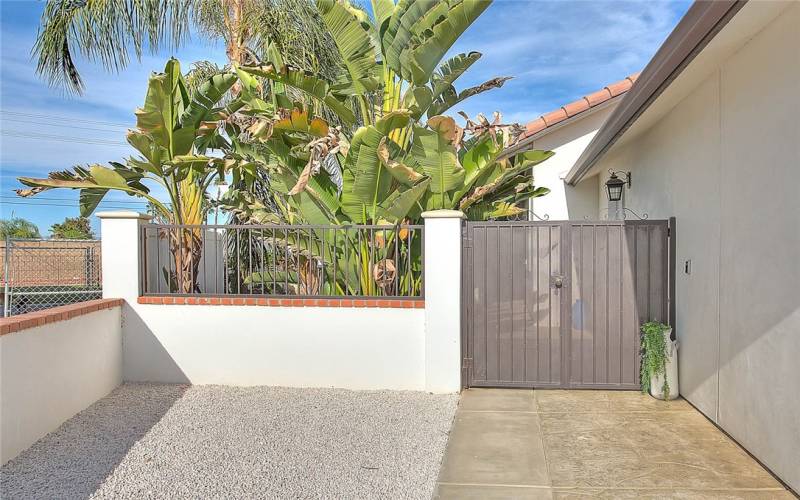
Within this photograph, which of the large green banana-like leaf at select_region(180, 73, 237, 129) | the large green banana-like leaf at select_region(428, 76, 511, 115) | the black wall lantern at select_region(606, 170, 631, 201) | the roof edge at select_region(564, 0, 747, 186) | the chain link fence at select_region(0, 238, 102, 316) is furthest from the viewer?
the chain link fence at select_region(0, 238, 102, 316)

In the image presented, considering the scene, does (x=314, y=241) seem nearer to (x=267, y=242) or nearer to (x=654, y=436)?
(x=267, y=242)

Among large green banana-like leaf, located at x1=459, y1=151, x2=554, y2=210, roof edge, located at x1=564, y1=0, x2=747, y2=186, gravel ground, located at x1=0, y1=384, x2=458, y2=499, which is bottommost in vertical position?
gravel ground, located at x1=0, y1=384, x2=458, y2=499

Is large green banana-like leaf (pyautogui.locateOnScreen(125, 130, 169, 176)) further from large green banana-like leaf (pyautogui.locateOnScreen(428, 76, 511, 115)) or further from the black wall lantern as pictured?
the black wall lantern

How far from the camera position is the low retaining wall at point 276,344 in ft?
20.0

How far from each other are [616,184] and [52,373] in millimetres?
7196

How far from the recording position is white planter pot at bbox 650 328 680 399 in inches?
224

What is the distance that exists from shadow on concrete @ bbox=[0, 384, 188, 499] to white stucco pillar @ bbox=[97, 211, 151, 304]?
3.84ft

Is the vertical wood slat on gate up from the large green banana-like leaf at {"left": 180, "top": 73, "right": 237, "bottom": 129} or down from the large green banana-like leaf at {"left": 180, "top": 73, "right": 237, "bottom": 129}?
down

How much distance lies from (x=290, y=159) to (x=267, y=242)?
1352 mm

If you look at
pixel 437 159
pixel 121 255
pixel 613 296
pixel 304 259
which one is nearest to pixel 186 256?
pixel 121 255

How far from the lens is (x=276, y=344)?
20.5ft

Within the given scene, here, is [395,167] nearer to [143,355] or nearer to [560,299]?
[560,299]

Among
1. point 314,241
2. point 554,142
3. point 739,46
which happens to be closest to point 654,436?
point 739,46

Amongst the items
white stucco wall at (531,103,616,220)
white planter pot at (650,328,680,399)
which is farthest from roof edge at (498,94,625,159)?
white planter pot at (650,328,680,399)
